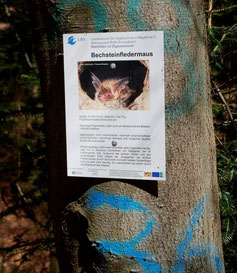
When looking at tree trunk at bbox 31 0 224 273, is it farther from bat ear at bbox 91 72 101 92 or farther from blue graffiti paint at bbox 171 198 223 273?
bat ear at bbox 91 72 101 92

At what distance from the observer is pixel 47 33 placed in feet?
4.40

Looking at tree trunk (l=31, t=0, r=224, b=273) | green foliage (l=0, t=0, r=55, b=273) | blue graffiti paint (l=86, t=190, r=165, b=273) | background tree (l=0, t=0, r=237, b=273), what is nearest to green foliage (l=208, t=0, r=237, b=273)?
background tree (l=0, t=0, r=237, b=273)

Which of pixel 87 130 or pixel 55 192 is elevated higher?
pixel 87 130

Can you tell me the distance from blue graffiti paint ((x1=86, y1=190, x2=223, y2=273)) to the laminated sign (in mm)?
92

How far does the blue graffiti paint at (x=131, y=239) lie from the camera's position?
1.30m

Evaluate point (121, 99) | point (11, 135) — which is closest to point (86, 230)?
point (121, 99)

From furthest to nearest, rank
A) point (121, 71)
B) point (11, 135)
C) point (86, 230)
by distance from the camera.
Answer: point (11, 135) → point (86, 230) → point (121, 71)

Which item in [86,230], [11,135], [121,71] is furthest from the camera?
[11,135]

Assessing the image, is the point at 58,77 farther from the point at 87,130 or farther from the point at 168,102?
the point at 168,102

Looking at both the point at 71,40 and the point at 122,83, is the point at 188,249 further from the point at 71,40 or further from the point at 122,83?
the point at 71,40

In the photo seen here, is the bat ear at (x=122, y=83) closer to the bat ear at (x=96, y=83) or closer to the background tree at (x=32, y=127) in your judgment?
the bat ear at (x=96, y=83)

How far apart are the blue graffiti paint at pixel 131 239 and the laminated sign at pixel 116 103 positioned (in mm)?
87

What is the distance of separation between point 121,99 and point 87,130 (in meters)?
0.19

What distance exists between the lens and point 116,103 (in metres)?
1.27
